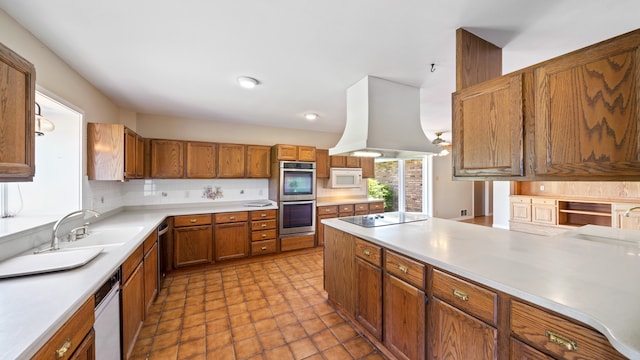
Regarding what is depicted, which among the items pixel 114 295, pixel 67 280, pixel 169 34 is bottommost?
pixel 114 295

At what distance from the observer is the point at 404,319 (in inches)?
62.7

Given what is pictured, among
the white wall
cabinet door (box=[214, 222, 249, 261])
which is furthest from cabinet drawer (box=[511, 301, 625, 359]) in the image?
the white wall

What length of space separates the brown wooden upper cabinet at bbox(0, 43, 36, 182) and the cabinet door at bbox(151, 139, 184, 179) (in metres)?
2.50

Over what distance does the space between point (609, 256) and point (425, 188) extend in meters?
5.04

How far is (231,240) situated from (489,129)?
348 centimetres

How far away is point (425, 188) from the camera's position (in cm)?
629

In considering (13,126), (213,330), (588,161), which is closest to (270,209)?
(213,330)

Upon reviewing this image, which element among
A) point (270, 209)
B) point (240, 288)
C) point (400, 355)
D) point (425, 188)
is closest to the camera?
point (400, 355)

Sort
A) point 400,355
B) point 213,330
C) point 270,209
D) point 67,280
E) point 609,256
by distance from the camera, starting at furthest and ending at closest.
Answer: point 270,209, point 213,330, point 400,355, point 609,256, point 67,280

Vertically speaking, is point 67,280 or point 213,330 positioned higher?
point 67,280

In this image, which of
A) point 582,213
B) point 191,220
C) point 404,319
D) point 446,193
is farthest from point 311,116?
point 582,213

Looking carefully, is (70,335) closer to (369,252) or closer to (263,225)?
→ (369,252)

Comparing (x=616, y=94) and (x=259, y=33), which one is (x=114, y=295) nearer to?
(x=259, y=33)

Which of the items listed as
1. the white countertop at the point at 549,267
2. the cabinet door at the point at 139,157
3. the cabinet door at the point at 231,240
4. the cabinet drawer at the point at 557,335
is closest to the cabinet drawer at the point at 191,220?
the cabinet door at the point at 231,240
